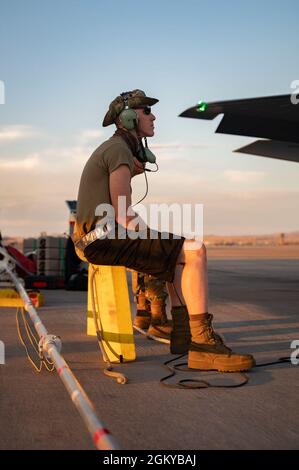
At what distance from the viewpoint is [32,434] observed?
277 centimetres

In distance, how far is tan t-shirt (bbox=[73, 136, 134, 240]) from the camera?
4492mm

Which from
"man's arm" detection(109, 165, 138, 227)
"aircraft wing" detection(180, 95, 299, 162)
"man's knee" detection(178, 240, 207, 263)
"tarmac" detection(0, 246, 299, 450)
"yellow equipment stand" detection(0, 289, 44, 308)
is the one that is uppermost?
"aircraft wing" detection(180, 95, 299, 162)

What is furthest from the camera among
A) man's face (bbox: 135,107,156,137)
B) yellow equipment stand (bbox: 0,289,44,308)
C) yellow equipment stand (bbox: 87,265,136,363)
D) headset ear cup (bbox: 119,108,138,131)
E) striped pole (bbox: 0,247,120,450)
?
yellow equipment stand (bbox: 0,289,44,308)

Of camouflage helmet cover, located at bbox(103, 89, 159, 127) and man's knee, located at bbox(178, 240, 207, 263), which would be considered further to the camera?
camouflage helmet cover, located at bbox(103, 89, 159, 127)

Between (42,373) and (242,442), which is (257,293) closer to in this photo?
(42,373)

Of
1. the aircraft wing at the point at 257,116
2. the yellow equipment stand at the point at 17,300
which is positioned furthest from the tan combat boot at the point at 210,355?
the aircraft wing at the point at 257,116

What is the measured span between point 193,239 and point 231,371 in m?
0.96

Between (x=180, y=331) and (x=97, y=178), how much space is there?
1365 millimetres

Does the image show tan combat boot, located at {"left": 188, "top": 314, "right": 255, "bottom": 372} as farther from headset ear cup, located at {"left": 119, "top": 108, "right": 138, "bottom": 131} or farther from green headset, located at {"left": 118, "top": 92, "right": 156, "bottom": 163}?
headset ear cup, located at {"left": 119, "top": 108, "right": 138, "bottom": 131}

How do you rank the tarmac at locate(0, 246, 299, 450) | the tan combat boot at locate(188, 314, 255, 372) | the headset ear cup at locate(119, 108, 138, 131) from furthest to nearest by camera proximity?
1. the headset ear cup at locate(119, 108, 138, 131)
2. the tan combat boot at locate(188, 314, 255, 372)
3. the tarmac at locate(0, 246, 299, 450)

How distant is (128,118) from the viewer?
4785 millimetres

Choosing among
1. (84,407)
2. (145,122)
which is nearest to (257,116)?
(145,122)

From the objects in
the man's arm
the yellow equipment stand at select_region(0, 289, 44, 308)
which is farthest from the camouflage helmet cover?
the yellow equipment stand at select_region(0, 289, 44, 308)

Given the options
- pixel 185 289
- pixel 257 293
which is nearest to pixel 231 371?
pixel 185 289
